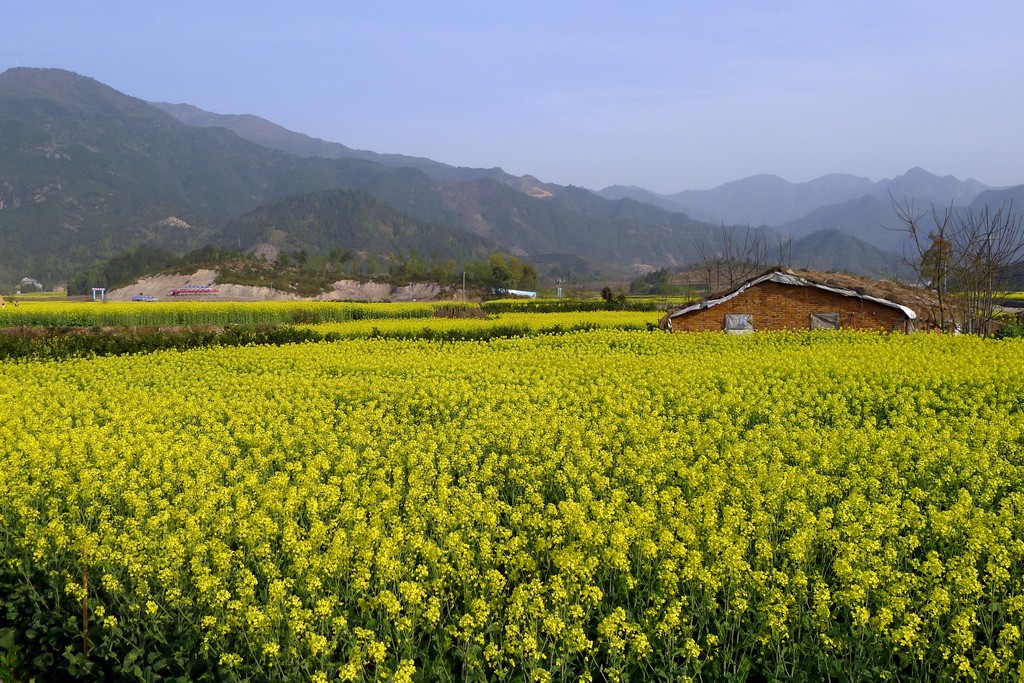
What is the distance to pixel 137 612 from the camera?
5.24 metres

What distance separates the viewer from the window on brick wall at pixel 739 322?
999 inches

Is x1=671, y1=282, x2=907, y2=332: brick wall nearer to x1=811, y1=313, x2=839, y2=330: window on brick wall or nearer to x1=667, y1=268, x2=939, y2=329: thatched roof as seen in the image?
x1=811, y1=313, x2=839, y2=330: window on brick wall

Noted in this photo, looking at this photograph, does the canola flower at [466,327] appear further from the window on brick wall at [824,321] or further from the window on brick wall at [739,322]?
the window on brick wall at [824,321]

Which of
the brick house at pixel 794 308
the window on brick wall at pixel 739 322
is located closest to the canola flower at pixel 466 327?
the brick house at pixel 794 308

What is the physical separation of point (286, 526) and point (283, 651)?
1248 millimetres

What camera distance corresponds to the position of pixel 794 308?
25.0 meters

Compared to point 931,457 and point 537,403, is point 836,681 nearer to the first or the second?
point 931,457

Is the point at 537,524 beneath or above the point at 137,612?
above

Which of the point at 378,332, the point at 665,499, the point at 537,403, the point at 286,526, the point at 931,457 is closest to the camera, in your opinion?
the point at 286,526

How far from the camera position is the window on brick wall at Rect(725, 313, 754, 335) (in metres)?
25.4

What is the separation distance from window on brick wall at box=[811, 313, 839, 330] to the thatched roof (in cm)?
88

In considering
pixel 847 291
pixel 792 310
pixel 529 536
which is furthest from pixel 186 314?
pixel 529 536

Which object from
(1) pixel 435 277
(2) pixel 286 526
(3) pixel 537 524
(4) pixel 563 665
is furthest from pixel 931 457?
(1) pixel 435 277

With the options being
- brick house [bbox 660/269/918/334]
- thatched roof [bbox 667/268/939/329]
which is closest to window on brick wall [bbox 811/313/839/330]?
brick house [bbox 660/269/918/334]
